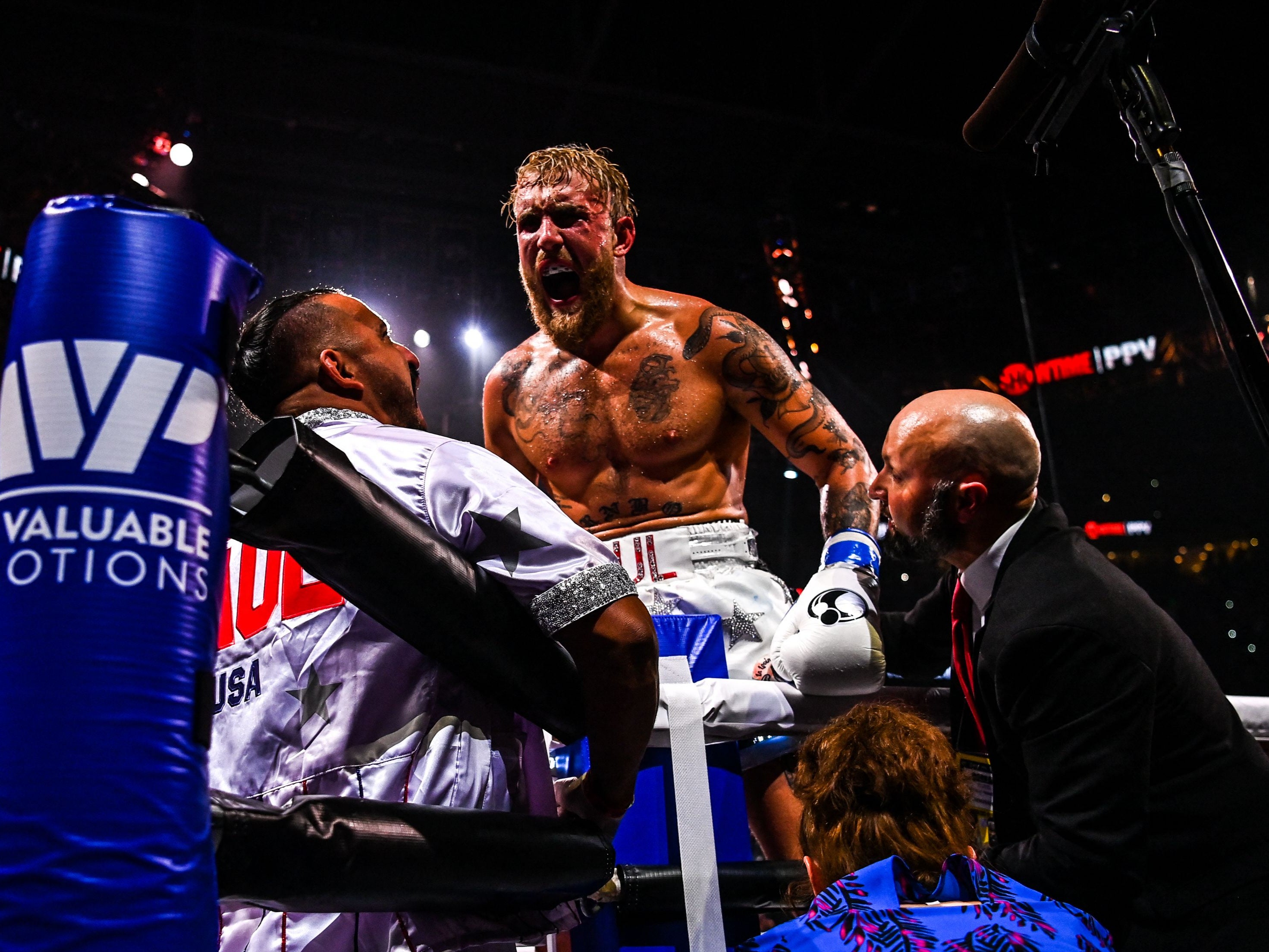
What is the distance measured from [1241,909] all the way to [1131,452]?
23.0ft

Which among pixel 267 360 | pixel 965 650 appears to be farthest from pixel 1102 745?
pixel 267 360

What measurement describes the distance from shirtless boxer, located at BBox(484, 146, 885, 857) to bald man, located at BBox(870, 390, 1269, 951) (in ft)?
1.27

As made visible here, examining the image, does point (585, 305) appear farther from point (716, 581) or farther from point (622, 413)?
point (716, 581)

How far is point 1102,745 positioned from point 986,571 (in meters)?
0.41

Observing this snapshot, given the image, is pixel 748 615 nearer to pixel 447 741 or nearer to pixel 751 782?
pixel 751 782

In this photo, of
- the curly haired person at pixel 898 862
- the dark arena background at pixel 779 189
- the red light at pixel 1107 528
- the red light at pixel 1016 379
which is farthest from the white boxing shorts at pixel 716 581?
the red light at pixel 1107 528

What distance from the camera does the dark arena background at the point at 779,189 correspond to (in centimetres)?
426

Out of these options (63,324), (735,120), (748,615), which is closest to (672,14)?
(735,120)

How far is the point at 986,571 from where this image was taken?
1.57 m

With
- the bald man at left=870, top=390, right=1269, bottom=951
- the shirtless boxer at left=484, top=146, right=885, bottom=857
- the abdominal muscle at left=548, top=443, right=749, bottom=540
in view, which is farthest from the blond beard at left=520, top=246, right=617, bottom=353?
the bald man at left=870, top=390, right=1269, bottom=951

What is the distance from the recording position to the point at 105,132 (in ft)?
13.7

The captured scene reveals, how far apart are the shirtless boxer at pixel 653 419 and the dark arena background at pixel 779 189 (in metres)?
1.15

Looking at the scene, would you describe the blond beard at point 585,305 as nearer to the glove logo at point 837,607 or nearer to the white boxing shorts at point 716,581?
the white boxing shorts at point 716,581

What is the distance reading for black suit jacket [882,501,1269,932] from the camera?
120 cm
